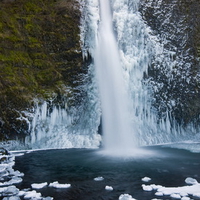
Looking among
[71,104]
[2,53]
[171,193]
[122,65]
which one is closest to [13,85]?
[2,53]

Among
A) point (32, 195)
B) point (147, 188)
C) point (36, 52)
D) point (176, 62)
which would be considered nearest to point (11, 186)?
point (32, 195)

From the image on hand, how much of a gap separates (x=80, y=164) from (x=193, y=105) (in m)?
7.11

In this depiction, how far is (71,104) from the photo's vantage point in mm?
11664

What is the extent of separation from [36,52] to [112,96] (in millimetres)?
3943

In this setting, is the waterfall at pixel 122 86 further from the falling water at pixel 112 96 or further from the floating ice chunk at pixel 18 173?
the floating ice chunk at pixel 18 173

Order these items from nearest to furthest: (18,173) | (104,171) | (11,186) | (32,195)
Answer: (32,195), (11,186), (18,173), (104,171)

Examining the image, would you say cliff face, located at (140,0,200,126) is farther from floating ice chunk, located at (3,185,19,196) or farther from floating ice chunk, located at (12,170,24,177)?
floating ice chunk, located at (3,185,19,196)

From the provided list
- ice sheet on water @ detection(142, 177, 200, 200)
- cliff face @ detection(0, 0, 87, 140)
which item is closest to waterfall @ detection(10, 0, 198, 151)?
cliff face @ detection(0, 0, 87, 140)

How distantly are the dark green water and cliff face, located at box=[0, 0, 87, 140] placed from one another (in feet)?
9.35

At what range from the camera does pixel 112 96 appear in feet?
37.3

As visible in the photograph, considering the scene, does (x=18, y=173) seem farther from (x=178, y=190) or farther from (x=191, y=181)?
(x=191, y=181)

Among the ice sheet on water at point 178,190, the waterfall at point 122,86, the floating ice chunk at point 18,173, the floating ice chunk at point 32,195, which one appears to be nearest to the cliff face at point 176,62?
the waterfall at point 122,86

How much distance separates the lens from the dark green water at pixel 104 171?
16.3 feet

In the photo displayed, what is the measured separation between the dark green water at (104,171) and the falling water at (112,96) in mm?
2125
